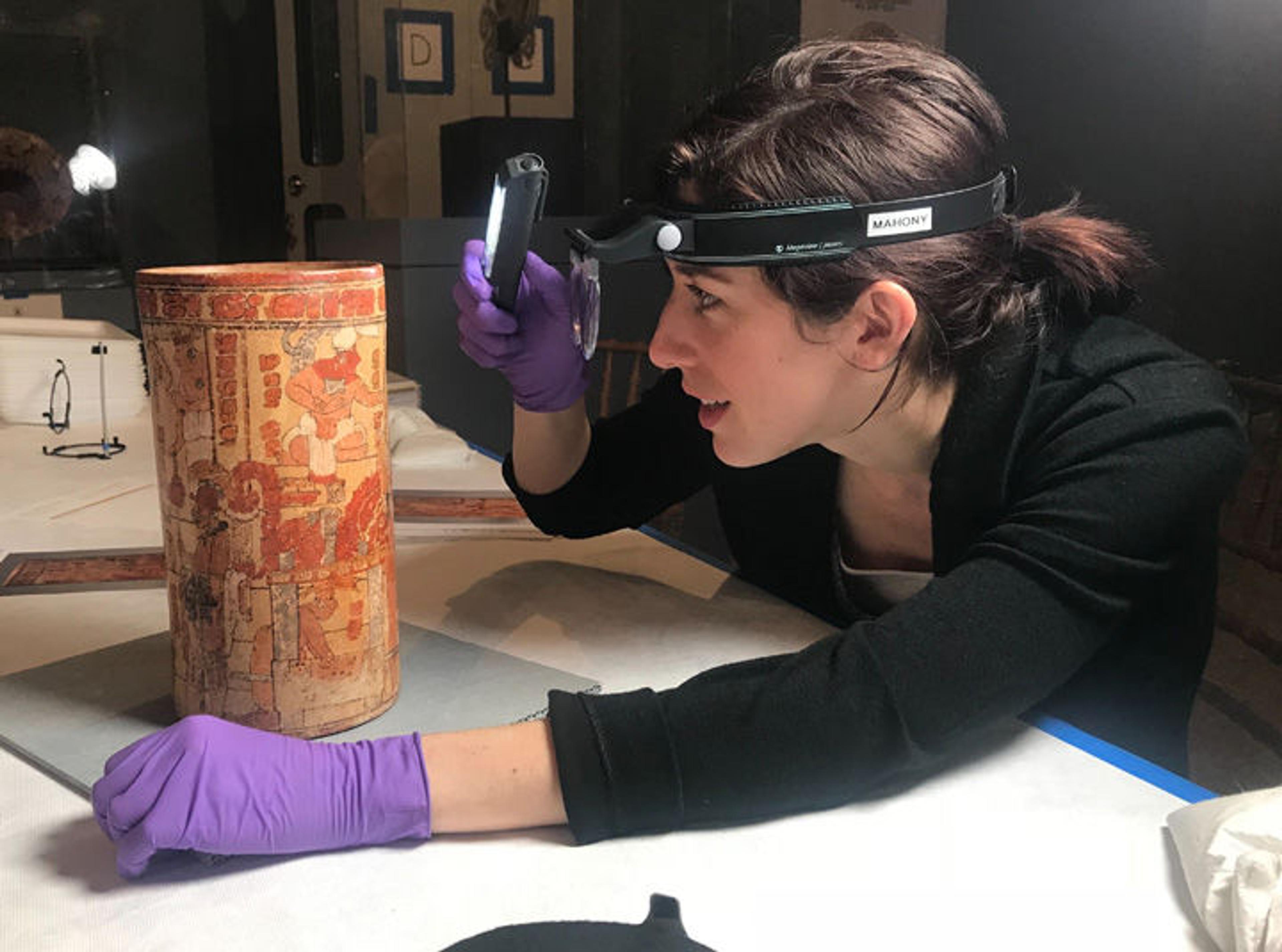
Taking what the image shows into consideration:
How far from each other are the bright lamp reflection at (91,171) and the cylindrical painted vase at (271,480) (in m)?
2.75

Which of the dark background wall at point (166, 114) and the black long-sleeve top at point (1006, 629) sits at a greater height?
the dark background wall at point (166, 114)

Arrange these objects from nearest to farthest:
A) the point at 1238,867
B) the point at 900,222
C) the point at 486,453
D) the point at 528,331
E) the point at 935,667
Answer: the point at 1238,867, the point at 935,667, the point at 900,222, the point at 528,331, the point at 486,453

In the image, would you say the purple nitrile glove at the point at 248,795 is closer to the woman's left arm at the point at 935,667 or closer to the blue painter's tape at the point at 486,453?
the woman's left arm at the point at 935,667

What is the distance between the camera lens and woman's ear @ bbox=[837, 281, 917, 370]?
3.09ft

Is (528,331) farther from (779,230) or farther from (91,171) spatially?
(91,171)

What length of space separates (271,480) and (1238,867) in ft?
2.19

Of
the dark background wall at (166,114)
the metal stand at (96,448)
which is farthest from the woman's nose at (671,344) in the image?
the dark background wall at (166,114)

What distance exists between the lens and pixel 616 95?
3.00m

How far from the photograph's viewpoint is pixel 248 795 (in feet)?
2.33

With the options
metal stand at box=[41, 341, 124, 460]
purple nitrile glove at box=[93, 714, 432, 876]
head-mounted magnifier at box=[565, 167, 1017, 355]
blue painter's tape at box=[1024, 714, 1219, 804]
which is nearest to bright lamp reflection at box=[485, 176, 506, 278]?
head-mounted magnifier at box=[565, 167, 1017, 355]

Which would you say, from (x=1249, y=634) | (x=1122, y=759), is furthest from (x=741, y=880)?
(x=1249, y=634)

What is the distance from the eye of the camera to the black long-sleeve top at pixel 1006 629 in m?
0.77

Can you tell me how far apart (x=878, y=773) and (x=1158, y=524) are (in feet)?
1.01

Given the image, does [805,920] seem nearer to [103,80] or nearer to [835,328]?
[835,328]
